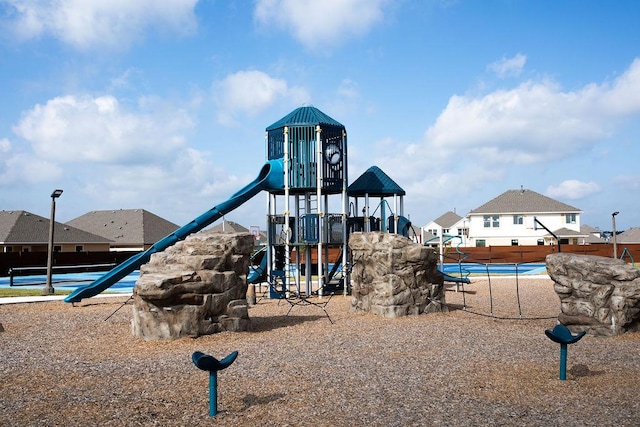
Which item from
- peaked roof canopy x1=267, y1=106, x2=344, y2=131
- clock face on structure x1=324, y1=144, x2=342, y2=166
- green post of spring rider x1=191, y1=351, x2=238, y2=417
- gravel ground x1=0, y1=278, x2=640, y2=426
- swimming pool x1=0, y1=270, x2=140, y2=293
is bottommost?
gravel ground x1=0, y1=278, x2=640, y2=426

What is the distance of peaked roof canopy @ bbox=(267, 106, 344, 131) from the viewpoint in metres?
21.6

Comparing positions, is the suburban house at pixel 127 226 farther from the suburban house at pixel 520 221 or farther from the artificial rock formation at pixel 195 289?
the artificial rock formation at pixel 195 289

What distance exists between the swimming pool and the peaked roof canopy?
946 centimetres

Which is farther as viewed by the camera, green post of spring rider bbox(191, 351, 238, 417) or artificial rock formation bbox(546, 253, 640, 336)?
artificial rock formation bbox(546, 253, 640, 336)

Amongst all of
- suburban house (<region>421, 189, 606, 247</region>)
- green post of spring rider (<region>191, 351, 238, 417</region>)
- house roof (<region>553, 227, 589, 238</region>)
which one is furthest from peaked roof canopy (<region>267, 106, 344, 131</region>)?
house roof (<region>553, 227, 589, 238</region>)

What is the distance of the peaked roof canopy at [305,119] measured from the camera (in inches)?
851

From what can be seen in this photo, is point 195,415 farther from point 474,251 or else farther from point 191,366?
point 474,251

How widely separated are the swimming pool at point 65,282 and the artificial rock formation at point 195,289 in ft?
43.5

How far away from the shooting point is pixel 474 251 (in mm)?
47875

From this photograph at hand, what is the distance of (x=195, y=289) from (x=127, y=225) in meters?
44.5

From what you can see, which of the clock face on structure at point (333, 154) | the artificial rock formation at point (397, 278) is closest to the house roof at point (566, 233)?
the clock face on structure at point (333, 154)

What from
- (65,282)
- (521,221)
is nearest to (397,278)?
(65,282)

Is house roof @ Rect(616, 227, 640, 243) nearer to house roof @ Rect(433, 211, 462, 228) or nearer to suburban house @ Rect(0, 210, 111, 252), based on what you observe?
house roof @ Rect(433, 211, 462, 228)

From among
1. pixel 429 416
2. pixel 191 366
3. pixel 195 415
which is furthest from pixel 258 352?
pixel 429 416
